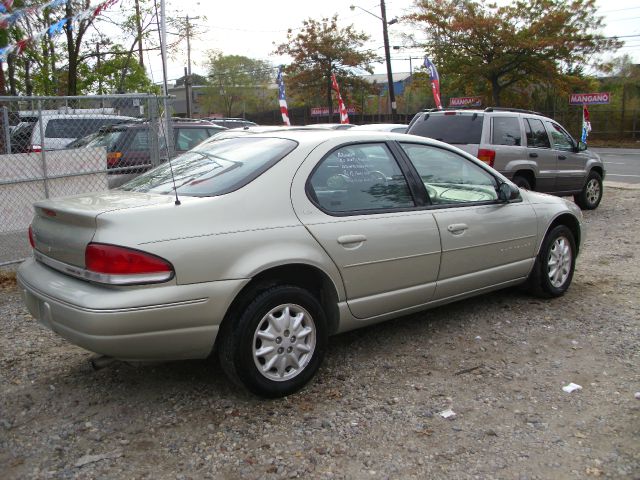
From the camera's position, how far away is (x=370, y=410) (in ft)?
11.5

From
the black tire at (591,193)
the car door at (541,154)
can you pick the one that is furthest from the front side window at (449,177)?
the black tire at (591,193)

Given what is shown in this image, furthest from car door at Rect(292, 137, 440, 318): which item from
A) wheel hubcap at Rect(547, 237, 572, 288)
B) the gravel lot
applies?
wheel hubcap at Rect(547, 237, 572, 288)

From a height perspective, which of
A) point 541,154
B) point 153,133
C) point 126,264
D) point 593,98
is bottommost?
point 126,264

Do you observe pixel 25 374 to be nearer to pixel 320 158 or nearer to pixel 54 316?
pixel 54 316

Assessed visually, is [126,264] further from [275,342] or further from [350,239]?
[350,239]

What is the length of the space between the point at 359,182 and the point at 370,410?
1.47 metres

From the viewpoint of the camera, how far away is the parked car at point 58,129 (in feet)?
23.9

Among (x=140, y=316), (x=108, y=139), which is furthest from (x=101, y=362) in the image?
(x=108, y=139)

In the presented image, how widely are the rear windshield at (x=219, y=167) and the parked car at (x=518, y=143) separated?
620cm

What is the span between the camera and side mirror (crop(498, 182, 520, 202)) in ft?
16.0

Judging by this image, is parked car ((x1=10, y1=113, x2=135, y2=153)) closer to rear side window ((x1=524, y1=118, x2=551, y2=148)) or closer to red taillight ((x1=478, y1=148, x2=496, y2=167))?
red taillight ((x1=478, y1=148, x2=496, y2=167))

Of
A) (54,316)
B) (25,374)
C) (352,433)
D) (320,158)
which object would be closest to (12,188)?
(25,374)

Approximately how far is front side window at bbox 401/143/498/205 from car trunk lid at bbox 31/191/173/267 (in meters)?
1.87

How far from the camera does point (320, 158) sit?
3.93m
